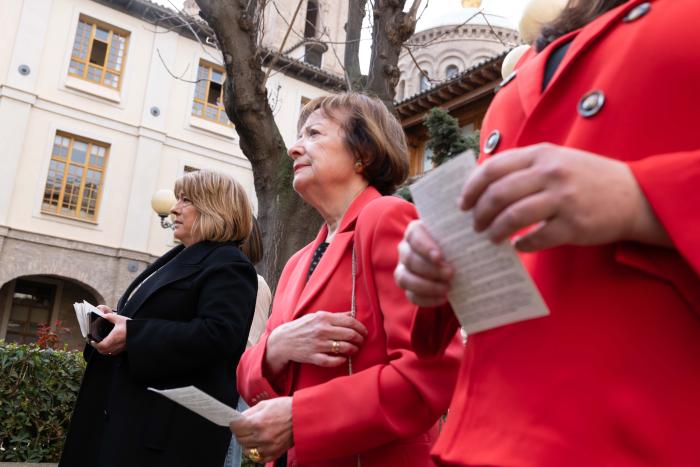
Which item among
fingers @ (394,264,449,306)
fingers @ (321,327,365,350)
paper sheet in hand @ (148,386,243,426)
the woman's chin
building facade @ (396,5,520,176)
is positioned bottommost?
paper sheet in hand @ (148,386,243,426)

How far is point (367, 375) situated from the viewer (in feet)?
5.14

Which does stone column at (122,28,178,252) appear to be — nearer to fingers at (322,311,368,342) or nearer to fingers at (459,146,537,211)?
fingers at (322,311,368,342)

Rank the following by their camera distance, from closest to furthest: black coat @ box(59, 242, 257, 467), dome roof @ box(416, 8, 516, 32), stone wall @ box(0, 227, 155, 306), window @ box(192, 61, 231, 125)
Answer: black coat @ box(59, 242, 257, 467) → stone wall @ box(0, 227, 155, 306) → window @ box(192, 61, 231, 125) → dome roof @ box(416, 8, 516, 32)

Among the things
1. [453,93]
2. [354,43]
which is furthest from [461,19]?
[354,43]

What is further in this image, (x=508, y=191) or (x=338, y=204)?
(x=338, y=204)

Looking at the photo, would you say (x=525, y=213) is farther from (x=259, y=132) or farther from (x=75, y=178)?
(x=75, y=178)

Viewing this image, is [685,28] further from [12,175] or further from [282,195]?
[12,175]

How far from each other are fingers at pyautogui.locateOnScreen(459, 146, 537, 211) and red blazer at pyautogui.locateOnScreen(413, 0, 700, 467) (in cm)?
14

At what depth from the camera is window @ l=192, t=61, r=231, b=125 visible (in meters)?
A: 20.1

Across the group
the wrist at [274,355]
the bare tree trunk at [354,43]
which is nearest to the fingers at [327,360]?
the wrist at [274,355]

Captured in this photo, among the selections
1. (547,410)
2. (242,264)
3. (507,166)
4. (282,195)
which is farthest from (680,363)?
(282,195)

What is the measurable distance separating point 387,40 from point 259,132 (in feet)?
4.73

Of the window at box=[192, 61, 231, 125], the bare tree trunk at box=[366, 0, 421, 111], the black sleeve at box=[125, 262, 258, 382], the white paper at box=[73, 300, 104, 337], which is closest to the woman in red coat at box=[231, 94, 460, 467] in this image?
the black sleeve at box=[125, 262, 258, 382]

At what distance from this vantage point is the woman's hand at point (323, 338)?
1698 mm
